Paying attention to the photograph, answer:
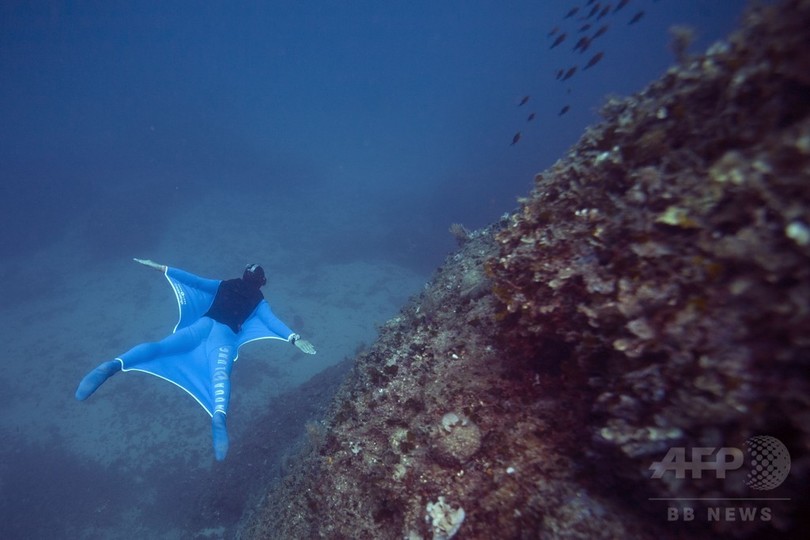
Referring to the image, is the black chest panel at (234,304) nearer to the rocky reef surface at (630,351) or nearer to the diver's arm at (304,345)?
the diver's arm at (304,345)

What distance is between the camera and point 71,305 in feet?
72.7

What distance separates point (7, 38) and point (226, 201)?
59326mm

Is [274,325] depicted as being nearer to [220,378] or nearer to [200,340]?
[220,378]

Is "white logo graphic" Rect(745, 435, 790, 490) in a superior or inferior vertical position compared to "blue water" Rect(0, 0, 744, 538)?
inferior

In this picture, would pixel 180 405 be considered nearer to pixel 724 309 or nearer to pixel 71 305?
pixel 71 305

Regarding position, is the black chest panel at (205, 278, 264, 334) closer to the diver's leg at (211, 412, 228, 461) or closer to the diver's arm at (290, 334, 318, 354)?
the diver's arm at (290, 334, 318, 354)

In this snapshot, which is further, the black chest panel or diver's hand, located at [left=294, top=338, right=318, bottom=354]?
the black chest panel

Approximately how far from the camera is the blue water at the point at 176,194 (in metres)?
15.6

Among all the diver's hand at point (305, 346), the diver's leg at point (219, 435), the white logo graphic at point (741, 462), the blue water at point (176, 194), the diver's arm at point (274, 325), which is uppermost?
the blue water at point (176, 194)

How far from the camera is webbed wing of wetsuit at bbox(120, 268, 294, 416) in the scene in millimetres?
6270

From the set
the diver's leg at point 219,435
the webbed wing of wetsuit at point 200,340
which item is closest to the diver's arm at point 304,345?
the webbed wing of wetsuit at point 200,340

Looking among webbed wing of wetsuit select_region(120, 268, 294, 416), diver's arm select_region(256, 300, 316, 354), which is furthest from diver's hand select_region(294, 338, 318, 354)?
webbed wing of wetsuit select_region(120, 268, 294, 416)

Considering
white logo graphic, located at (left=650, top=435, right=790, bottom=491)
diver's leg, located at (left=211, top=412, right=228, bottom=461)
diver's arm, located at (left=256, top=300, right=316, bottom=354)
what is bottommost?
diver's leg, located at (left=211, top=412, right=228, bottom=461)

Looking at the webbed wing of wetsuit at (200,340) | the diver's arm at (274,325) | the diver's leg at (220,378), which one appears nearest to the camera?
the diver's leg at (220,378)
